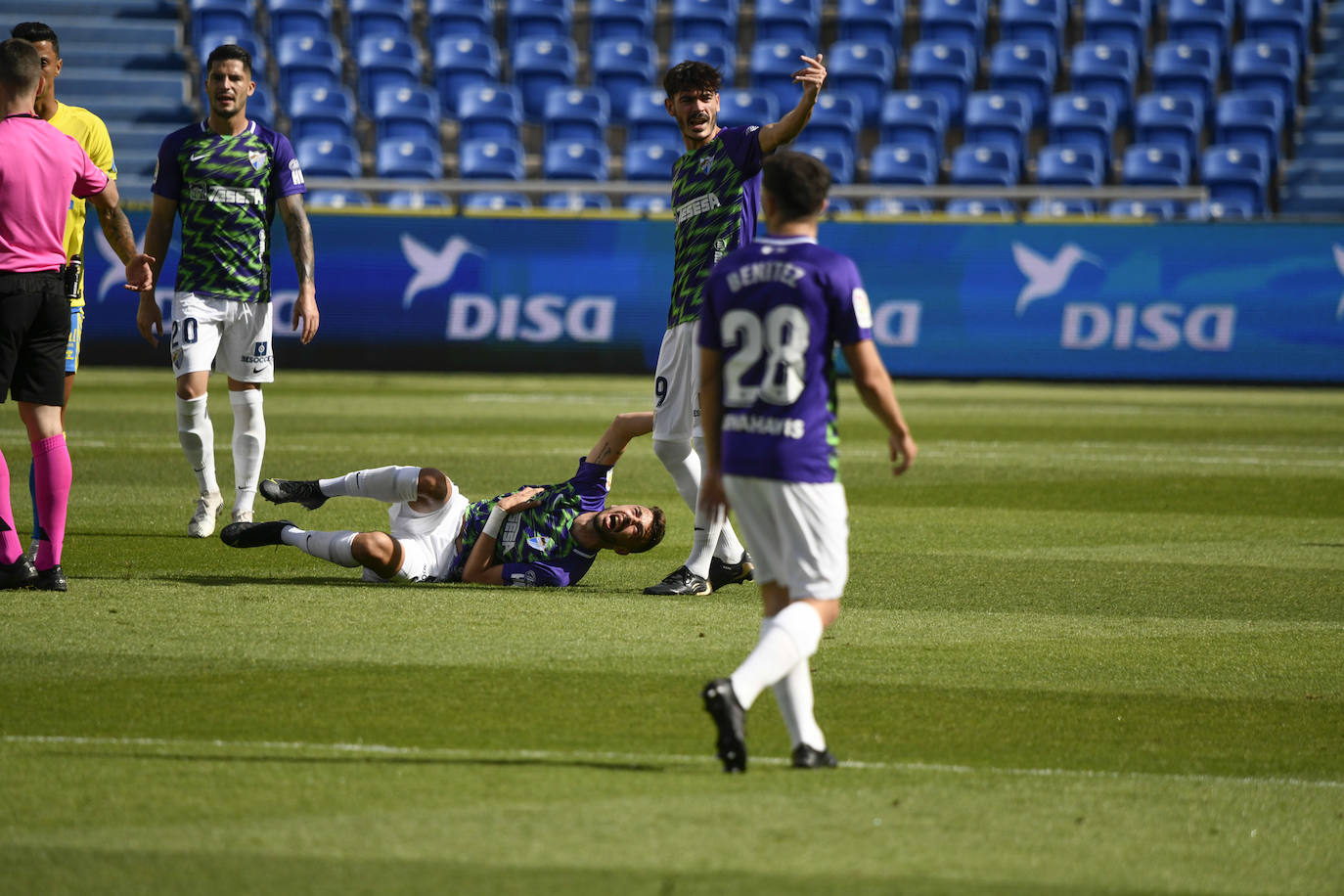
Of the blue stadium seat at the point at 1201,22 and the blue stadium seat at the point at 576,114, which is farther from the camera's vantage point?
the blue stadium seat at the point at 1201,22

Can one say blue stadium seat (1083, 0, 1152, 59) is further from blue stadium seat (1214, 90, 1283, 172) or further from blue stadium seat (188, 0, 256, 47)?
blue stadium seat (188, 0, 256, 47)

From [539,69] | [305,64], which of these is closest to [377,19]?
[305,64]

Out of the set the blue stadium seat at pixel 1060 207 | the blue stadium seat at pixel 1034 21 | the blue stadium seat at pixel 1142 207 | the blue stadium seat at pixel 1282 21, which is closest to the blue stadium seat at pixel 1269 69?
the blue stadium seat at pixel 1282 21

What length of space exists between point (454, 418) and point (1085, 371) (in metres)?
8.33

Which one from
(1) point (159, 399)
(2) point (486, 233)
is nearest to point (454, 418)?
(1) point (159, 399)

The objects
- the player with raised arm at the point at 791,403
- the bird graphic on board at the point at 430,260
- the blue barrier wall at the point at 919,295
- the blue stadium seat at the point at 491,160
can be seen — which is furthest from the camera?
the blue stadium seat at the point at 491,160

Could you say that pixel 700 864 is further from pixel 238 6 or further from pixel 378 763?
pixel 238 6

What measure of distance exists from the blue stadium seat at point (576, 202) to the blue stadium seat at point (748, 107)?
2.27 m

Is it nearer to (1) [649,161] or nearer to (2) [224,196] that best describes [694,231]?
(2) [224,196]

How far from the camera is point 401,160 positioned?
23297mm

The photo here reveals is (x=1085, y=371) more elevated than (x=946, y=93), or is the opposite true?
(x=946, y=93)

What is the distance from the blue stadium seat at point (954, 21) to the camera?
85.2 feet

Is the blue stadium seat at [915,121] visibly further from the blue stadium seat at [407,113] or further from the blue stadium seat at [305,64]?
the blue stadium seat at [305,64]

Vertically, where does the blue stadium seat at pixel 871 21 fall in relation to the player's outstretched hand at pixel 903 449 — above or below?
above
